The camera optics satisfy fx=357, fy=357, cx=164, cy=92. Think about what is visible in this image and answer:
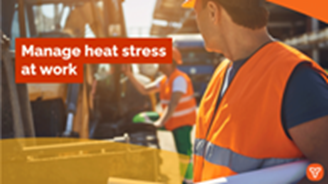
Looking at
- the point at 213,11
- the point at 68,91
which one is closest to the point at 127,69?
the point at 68,91

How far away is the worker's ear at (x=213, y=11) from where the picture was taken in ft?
4.25

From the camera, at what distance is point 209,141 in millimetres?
1300

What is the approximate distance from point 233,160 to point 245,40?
44cm

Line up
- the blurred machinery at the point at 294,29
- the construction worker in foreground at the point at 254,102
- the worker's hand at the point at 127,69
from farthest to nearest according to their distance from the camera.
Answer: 1. the blurred machinery at the point at 294,29
2. the worker's hand at the point at 127,69
3. the construction worker in foreground at the point at 254,102

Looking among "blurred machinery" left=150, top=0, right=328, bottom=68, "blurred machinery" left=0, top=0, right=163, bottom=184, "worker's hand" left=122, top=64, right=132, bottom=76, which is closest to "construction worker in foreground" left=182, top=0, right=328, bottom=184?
"blurred machinery" left=0, top=0, right=163, bottom=184

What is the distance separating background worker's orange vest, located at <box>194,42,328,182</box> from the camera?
110 centimetres

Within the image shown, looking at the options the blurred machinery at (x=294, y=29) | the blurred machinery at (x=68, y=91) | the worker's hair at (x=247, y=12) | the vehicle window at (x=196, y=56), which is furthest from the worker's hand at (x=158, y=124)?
the blurred machinery at (x=294, y=29)

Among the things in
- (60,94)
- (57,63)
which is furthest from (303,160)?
(60,94)

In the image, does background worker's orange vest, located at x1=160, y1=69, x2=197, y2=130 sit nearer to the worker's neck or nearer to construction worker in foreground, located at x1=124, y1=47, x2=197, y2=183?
construction worker in foreground, located at x1=124, y1=47, x2=197, y2=183

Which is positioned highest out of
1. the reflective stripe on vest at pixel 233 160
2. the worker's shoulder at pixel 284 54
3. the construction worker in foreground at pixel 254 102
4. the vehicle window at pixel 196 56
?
the worker's shoulder at pixel 284 54

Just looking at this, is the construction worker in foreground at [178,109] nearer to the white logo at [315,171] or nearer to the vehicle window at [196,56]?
the white logo at [315,171]

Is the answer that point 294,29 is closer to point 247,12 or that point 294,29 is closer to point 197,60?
point 197,60

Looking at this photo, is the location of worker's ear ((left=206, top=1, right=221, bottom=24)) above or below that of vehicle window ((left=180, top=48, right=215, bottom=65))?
above

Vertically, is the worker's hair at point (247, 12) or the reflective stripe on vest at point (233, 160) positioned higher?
the worker's hair at point (247, 12)
